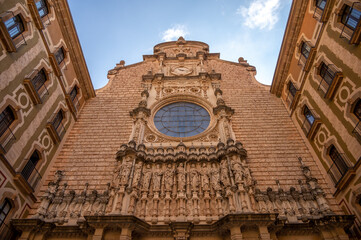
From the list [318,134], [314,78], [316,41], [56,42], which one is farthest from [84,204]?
[316,41]

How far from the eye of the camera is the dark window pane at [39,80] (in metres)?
12.8

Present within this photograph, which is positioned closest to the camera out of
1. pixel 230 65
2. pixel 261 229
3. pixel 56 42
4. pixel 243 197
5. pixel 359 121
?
pixel 261 229

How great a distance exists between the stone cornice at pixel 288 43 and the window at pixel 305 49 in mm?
784

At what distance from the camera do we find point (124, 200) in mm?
11008

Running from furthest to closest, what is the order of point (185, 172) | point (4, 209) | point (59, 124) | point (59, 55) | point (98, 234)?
point (59, 55) → point (59, 124) → point (185, 172) → point (4, 209) → point (98, 234)

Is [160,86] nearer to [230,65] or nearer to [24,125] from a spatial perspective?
[230,65]

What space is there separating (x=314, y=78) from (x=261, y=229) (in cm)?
859

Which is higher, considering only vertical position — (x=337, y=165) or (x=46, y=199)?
(x=337, y=165)

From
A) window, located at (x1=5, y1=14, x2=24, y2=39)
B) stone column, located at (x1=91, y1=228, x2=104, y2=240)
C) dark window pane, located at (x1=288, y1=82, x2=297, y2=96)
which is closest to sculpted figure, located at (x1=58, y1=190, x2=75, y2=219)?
stone column, located at (x1=91, y1=228, x2=104, y2=240)

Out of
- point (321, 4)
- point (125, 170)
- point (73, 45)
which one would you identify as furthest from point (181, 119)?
point (321, 4)

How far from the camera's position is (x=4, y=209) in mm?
10062

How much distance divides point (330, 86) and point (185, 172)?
776 centimetres

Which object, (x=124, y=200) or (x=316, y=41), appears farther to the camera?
(x=316, y=41)

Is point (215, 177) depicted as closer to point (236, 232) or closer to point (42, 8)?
point (236, 232)
